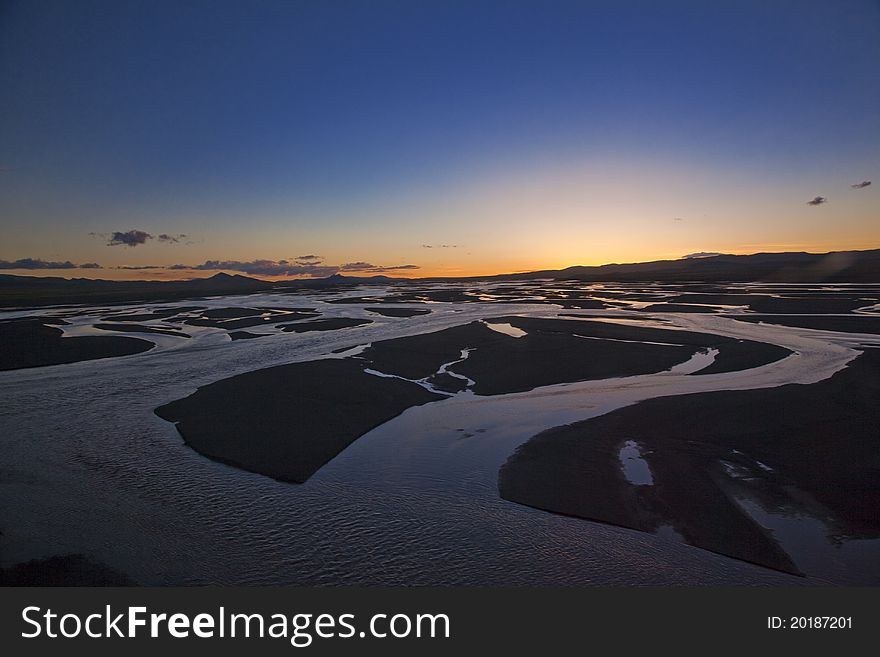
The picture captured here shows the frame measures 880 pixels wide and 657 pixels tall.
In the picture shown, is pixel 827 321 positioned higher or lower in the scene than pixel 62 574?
higher

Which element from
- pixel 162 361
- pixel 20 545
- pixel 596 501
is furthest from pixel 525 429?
pixel 162 361

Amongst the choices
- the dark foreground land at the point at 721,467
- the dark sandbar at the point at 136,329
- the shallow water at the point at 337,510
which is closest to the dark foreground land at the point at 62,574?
the shallow water at the point at 337,510

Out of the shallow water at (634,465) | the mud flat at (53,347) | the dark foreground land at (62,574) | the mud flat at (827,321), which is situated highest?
the mud flat at (827,321)

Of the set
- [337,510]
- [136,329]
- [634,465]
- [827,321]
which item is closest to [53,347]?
[136,329]

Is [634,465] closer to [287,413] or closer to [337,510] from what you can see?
[337,510]

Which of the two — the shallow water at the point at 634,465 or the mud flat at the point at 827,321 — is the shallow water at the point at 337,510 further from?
the mud flat at the point at 827,321

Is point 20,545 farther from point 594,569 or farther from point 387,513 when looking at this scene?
point 594,569
